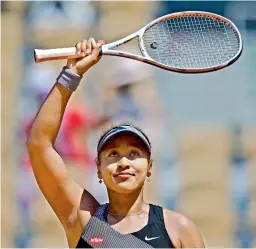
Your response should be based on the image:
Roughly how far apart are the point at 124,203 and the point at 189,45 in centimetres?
105

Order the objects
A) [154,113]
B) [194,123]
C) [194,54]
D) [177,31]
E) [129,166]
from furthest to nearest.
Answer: [194,123], [154,113], [177,31], [194,54], [129,166]

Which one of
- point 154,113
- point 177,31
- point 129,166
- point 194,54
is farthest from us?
point 154,113

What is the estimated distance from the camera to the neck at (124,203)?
2.12 m

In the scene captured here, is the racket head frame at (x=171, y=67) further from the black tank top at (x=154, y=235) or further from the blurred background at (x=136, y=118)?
the blurred background at (x=136, y=118)

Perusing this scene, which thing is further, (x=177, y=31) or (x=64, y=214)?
(x=177, y=31)

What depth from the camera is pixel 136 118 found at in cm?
492

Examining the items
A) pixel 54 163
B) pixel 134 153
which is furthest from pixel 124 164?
pixel 54 163

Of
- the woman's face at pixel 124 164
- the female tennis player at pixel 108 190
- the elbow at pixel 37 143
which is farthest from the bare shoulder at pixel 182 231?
the elbow at pixel 37 143

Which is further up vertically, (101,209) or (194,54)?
(194,54)

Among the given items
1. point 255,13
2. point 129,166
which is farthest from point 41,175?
point 255,13

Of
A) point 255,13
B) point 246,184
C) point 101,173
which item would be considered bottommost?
point 246,184

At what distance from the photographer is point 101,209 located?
7.06 ft

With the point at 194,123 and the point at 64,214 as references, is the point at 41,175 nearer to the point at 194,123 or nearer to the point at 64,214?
the point at 64,214

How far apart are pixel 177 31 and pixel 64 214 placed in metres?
1.30
